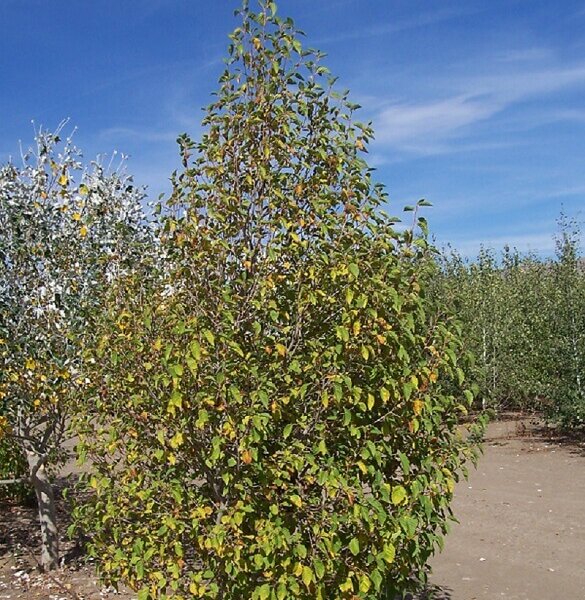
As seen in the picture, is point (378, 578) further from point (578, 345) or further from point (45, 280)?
point (578, 345)

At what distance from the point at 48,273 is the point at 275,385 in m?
3.62

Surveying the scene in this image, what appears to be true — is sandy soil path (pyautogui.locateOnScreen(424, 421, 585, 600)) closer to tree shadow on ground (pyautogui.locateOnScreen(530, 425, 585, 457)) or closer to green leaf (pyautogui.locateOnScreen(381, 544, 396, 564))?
tree shadow on ground (pyautogui.locateOnScreen(530, 425, 585, 457))

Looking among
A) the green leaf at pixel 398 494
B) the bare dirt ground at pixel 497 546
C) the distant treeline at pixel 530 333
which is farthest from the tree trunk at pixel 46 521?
the distant treeline at pixel 530 333

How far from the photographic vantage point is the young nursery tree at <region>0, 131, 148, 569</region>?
6.25 m

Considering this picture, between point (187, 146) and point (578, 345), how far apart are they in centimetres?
1369

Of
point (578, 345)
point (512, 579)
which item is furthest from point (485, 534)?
point (578, 345)

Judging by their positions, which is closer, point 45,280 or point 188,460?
point 188,460

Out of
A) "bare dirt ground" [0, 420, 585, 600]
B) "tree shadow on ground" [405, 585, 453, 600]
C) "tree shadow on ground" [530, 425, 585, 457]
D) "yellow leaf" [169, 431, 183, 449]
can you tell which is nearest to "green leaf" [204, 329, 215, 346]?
"yellow leaf" [169, 431, 183, 449]

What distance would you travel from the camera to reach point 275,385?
3.78 m

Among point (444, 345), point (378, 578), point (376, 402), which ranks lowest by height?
point (378, 578)

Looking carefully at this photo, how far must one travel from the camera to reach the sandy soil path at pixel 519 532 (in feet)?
23.3

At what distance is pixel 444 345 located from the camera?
382cm

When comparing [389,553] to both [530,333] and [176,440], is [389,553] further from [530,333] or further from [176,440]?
[530,333]

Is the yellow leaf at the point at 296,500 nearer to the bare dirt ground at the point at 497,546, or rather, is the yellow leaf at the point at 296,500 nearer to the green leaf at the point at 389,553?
the green leaf at the point at 389,553
